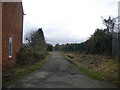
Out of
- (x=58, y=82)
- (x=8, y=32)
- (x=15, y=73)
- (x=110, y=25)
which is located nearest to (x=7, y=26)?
(x=8, y=32)

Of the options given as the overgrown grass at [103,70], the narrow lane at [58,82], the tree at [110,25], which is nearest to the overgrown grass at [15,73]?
the narrow lane at [58,82]

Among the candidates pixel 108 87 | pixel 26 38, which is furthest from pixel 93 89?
pixel 26 38

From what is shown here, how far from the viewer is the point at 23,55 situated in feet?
70.8

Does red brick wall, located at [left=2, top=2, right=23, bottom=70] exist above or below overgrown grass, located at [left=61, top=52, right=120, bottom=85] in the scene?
above

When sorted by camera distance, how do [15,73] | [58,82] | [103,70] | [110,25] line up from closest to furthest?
[58,82], [15,73], [103,70], [110,25]

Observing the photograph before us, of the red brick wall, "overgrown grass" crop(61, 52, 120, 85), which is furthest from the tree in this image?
the red brick wall

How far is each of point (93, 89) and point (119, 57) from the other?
34.0ft

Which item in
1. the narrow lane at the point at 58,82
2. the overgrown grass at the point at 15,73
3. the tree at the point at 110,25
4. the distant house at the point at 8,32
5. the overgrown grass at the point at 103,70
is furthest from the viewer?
the tree at the point at 110,25

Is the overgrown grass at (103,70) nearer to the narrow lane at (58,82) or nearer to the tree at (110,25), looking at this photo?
the narrow lane at (58,82)

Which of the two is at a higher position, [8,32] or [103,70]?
[8,32]

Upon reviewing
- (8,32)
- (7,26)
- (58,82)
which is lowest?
(58,82)

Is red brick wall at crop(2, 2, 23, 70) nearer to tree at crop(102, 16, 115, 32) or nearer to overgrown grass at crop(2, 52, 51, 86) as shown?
overgrown grass at crop(2, 52, 51, 86)

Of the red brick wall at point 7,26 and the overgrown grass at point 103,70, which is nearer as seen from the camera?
the overgrown grass at point 103,70

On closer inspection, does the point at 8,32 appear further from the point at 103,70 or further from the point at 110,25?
the point at 110,25
